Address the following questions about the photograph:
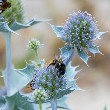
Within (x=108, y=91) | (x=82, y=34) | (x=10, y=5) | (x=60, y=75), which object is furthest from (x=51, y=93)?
(x=108, y=91)

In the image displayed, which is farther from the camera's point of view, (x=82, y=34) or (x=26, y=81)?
(x=26, y=81)

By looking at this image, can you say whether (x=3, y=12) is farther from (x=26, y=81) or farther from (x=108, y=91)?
(x=108, y=91)

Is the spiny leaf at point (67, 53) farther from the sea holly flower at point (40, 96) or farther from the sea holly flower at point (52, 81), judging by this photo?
the sea holly flower at point (40, 96)

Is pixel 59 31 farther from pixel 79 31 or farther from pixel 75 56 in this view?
pixel 75 56

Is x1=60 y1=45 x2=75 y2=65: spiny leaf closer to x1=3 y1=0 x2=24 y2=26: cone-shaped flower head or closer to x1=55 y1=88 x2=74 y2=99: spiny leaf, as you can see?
x1=55 y1=88 x2=74 y2=99: spiny leaf

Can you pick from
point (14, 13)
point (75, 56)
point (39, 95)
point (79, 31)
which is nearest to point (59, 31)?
point (79, 31)
